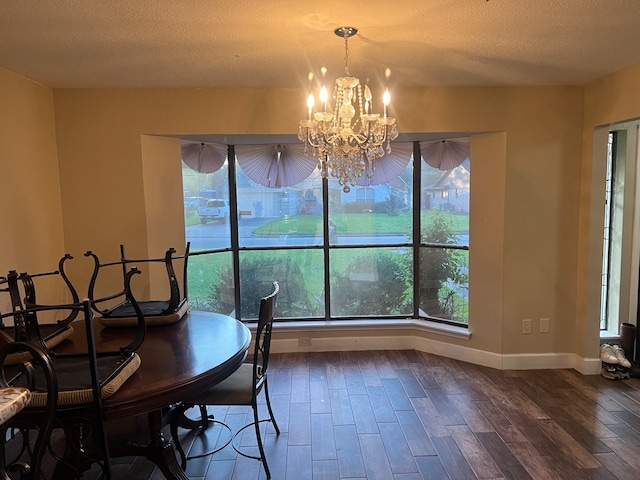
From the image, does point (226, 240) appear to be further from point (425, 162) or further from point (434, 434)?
point (434, 434)

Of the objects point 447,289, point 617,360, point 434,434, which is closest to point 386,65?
point 447,289

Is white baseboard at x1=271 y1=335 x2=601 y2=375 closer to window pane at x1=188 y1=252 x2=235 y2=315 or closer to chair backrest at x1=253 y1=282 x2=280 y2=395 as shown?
window pane at x1=188 y1=252 x2=235 y2=315

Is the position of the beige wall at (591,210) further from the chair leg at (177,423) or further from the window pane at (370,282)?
the chair leg at (177,423)

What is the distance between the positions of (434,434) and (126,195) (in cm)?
283

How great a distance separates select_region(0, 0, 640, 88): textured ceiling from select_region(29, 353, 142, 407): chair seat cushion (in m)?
1.54

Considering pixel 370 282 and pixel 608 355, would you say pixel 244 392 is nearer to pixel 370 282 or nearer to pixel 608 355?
pixel 370 282

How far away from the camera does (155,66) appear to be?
8.95ft

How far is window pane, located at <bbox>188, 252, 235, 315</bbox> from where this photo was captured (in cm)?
398

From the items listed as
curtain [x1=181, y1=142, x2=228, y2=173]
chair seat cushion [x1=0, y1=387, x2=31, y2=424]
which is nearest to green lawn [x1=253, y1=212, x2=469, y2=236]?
curtain [x1=181, y1=142, x2=228, y2=173]

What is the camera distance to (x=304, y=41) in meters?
2.34

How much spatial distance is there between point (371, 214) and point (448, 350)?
4.83 feet

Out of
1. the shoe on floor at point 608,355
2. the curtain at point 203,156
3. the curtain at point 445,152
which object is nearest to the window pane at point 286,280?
the curtain at point 203,156

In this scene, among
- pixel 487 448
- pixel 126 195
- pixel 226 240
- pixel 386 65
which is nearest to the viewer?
pixel 487 448

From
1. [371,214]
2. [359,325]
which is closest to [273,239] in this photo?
[371,214]
